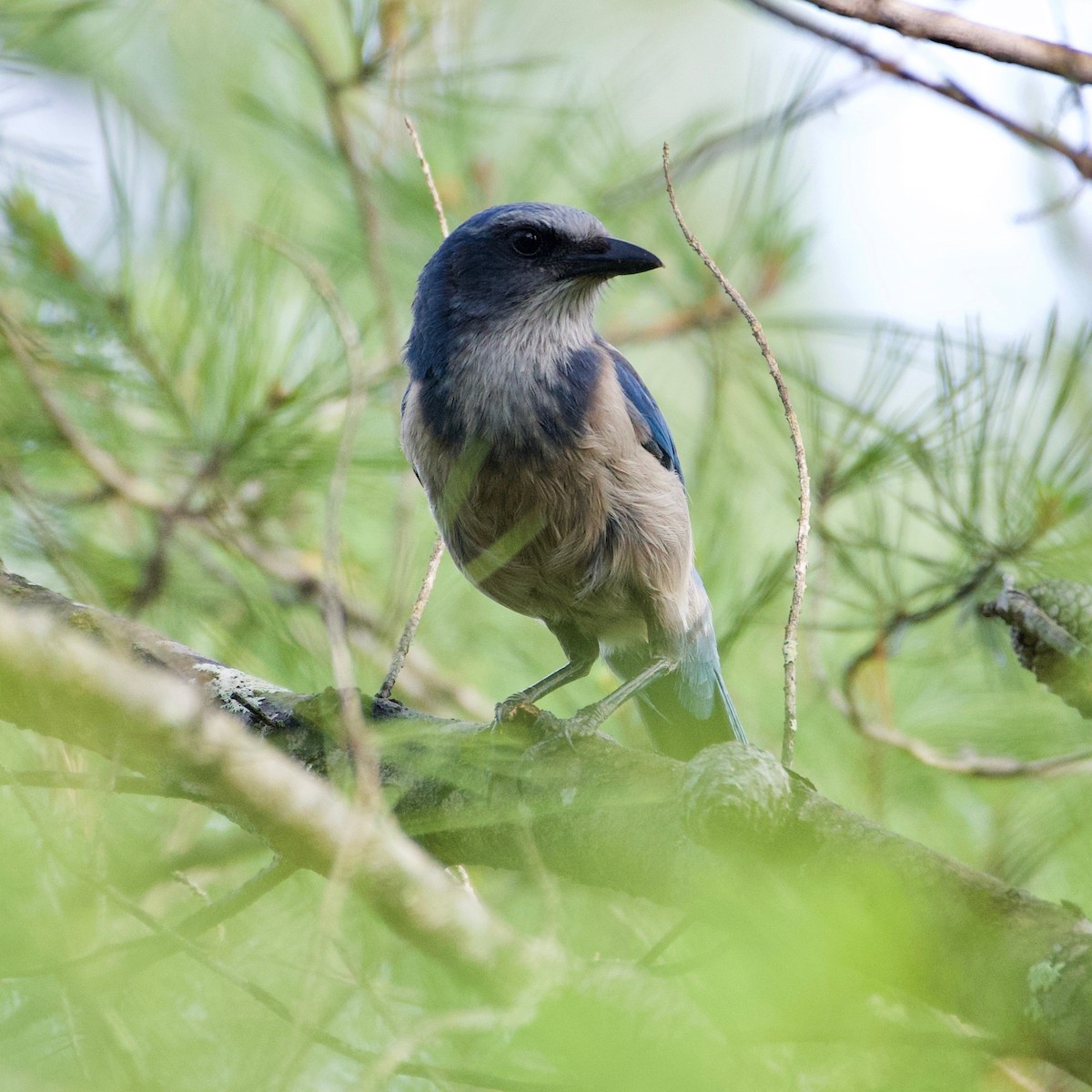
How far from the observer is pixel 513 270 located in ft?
11.4

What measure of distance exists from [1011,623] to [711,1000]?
4.03 feet

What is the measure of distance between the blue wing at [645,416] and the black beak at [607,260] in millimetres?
274

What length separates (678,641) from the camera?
136 inches

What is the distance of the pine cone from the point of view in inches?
83.4

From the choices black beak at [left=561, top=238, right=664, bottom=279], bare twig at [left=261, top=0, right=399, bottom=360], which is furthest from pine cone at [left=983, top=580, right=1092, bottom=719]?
bare twig at [left=261, top=0, right=399, bottom=360]

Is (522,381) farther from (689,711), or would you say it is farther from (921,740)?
(921,740)

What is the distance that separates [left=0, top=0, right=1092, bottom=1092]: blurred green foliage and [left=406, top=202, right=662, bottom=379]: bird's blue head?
255 millimetres

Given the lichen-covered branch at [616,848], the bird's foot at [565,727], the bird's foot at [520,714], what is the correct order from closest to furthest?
the lichen-covered branch at [616,848]
the bird's foot at [565,727]
the bird's foot at [520,714]

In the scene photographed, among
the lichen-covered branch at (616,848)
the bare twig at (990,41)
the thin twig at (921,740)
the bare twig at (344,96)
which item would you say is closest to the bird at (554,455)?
the bare twig at (344,96)

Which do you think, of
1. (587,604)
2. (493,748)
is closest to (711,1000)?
(493,748)

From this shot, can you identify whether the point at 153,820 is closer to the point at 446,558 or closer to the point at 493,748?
the point at 493,748

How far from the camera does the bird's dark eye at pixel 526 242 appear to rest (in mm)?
3454

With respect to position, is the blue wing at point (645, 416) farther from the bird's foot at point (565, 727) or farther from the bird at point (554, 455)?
the bird's foot at point (565, 727)

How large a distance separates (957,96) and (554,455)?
4.28 feet
